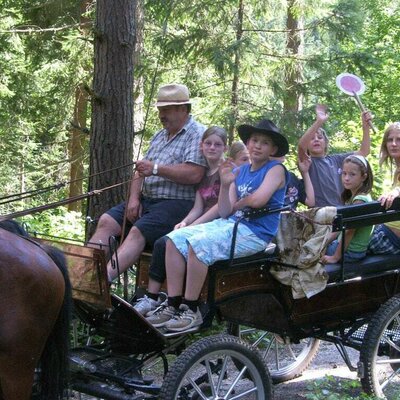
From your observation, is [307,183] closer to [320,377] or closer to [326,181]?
[326,181]

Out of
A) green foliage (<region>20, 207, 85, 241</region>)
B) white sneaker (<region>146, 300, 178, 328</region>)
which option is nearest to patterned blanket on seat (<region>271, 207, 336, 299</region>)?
white sneaker (<region>146, 300, 178, 328</region>)

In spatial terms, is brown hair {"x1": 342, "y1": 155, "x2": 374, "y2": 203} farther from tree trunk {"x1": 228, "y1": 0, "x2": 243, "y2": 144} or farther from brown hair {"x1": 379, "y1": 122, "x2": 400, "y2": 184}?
tree trunk {"x1": 228, "y1": 0, "x2": 243, "y2": 144}

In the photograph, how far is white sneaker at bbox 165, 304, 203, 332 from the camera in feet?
14.3

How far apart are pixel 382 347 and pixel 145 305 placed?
1901mm

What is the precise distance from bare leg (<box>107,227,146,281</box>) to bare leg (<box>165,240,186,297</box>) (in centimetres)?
38

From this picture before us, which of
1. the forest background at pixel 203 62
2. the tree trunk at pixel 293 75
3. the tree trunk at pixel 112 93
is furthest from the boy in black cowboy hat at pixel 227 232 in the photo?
the tree trunk at pixel 293 75

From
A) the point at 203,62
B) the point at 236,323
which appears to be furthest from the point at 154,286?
the point at 203,62

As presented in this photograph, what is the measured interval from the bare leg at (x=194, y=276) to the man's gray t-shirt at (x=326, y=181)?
1.75m

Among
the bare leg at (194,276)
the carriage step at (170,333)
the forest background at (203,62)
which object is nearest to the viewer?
the carriage step at (170,333)

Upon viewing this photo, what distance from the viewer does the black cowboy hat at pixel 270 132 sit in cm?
469

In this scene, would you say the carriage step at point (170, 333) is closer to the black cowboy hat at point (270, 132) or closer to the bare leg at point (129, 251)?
the bare leg at point (129, 251)

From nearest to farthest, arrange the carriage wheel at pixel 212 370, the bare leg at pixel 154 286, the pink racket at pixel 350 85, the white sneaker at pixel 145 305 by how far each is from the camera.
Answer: the carriage wheel at pixel 212 370, the white sneaker at pixel 145 305, the bare leg at pixel 154 286, the pink racket at pixel 350 85

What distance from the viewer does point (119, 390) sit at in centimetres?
418

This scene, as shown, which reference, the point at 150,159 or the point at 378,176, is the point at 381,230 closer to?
the point at 150,159
